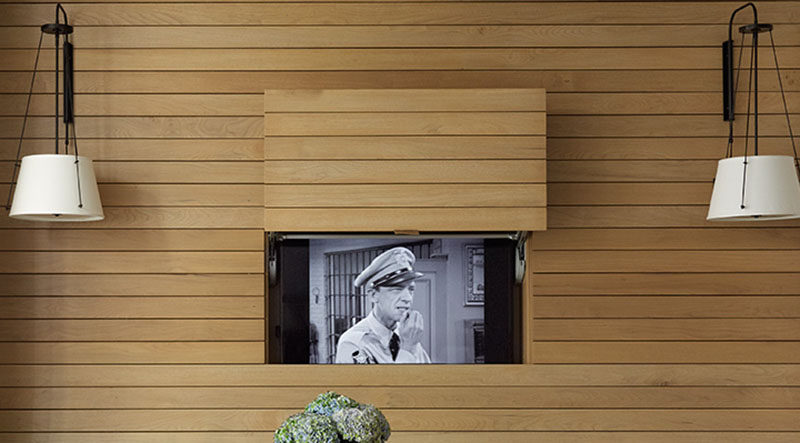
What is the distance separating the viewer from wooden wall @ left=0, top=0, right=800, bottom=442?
299 centimetres

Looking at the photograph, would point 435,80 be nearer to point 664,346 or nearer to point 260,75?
point 260,75

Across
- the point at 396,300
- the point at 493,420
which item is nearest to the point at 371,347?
the point at 396,300

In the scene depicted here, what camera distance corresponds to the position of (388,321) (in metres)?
3.09

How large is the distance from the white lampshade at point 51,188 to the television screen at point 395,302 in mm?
727

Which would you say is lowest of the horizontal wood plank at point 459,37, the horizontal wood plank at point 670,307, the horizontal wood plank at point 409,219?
the horizontal wood plank at point 670,307

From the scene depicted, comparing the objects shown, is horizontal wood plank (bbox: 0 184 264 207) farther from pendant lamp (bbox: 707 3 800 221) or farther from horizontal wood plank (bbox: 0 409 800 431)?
pendant lamp (bbox: 707 3 800 221)

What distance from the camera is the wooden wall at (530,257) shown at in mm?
2994

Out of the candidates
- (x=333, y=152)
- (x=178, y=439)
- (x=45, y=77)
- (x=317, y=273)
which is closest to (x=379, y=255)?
(x=317, y=273)

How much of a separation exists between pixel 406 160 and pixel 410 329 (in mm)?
646

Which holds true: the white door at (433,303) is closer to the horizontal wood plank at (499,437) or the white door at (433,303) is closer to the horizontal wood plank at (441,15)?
the horizontal wood plank at (499,437)

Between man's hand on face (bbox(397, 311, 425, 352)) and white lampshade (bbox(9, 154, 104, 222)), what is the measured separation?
1.11 meters

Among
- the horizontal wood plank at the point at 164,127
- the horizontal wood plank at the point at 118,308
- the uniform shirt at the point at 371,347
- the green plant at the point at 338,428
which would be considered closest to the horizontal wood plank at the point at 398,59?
the horizontal wood plank at the point at 164,127

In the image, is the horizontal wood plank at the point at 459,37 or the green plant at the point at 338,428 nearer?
the green plant at the point at 338,428

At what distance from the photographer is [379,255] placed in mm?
3102
